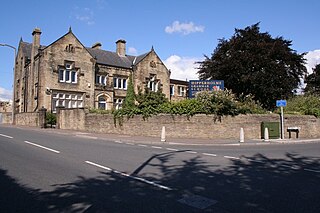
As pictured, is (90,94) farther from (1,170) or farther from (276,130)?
(1,170)

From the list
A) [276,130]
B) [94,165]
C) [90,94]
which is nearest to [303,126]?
[276,130]

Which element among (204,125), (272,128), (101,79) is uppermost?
(101,79)

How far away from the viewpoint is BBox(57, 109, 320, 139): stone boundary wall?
19.8m

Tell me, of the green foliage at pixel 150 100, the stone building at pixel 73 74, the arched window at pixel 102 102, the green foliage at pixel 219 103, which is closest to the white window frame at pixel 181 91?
the stone building at pixel 73 74

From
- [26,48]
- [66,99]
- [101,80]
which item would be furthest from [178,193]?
[26,48]

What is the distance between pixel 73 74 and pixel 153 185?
103 ft

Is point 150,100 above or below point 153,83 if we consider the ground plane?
below

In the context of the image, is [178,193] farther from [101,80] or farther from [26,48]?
[26,48]

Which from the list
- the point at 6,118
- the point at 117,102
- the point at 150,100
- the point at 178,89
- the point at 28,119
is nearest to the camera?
the point at 150,100

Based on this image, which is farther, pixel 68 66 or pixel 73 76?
pixel 73 76

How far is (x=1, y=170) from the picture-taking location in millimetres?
7488

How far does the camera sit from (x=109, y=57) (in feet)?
135

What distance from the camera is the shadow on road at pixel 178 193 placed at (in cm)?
470

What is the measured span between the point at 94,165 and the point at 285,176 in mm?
5474
